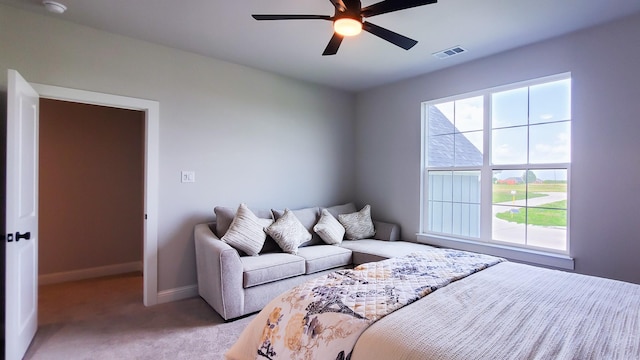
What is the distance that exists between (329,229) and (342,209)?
0.69m

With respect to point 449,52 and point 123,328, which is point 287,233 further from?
point 449,52

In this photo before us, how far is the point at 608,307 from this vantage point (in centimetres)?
153

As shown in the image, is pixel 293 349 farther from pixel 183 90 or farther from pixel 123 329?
Answer: pixel 183 90

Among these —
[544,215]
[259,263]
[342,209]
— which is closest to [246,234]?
[259,263]

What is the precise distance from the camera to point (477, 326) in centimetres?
130

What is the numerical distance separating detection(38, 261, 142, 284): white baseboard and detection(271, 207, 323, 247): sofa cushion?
2.23 m

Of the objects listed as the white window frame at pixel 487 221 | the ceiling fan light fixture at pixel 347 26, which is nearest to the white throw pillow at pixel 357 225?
the white window frame at pixel 487 221

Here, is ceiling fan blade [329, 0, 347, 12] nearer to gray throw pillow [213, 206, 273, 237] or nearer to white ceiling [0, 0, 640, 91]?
white ceiling [0, 0, 640, 91]

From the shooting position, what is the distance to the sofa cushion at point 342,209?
439 centimetres

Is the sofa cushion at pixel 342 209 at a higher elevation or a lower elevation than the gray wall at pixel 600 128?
lower

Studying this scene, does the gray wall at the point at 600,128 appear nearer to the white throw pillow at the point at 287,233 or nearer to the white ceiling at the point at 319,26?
the white ceiling at the point at 319,26

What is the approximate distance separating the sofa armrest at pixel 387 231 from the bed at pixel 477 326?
2.32 metres

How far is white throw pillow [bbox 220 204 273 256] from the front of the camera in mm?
3080

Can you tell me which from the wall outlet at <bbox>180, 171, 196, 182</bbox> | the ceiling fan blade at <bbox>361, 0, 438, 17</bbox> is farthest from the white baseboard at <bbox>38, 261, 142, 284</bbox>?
the ceiling fan blade at <bbox>361, 0, 438, 17</bbox>
